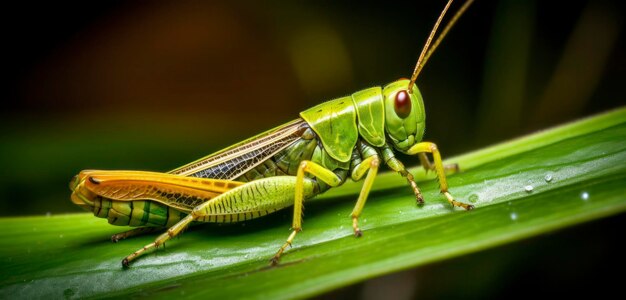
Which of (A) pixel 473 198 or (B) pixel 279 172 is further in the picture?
(B) pixel 279 172

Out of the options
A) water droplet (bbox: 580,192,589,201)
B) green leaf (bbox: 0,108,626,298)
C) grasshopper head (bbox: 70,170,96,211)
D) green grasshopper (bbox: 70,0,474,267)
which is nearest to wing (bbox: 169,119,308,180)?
green grasshopper (bbox: 70,0,474,267)

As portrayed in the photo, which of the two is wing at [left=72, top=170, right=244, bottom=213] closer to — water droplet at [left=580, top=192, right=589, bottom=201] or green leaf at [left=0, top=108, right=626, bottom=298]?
green leaf at [left=0, top=108, right=626, bottom=298]

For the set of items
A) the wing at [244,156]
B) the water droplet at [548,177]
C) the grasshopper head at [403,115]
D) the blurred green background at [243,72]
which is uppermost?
the blurred green background at [243,72]

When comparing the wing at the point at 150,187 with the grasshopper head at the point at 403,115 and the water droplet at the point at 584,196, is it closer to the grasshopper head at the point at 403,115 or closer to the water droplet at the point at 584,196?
the grasshopper head at the point at 403,115

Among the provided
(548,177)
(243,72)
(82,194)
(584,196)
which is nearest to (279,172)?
(82,194)

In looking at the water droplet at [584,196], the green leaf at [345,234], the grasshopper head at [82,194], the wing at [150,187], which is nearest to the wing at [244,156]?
the wing at [150,187]

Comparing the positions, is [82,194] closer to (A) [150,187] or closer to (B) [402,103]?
(A) [150,187]
